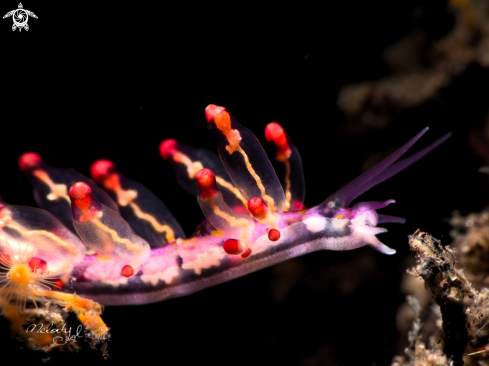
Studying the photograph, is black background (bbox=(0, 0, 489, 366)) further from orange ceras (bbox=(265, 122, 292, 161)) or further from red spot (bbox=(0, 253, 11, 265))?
orange ceras (bbox=(265, 122, 292, 161))

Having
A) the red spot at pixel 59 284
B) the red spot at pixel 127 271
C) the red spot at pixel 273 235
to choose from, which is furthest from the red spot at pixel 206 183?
the red spot at pixel 59 284

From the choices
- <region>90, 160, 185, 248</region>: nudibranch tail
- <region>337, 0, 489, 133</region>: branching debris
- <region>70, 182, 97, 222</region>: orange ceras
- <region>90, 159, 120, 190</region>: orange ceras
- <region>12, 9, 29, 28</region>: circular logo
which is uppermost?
<region>12, 9, 29, 28</region>: circular logo

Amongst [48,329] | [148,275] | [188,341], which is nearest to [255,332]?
[188,341]

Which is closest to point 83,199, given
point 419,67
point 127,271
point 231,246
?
point 127,271

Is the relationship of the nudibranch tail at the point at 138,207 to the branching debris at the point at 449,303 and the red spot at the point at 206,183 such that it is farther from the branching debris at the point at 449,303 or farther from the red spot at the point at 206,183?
the branching debris at the point at 449,303

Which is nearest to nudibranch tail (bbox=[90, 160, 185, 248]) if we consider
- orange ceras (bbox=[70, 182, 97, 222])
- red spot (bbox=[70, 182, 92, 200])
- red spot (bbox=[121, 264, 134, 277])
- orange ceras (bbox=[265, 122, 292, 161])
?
red spot (bbox=[121, 264, 134, 277])

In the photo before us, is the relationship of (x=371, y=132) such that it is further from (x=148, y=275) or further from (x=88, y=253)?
(x=88, y=253)
